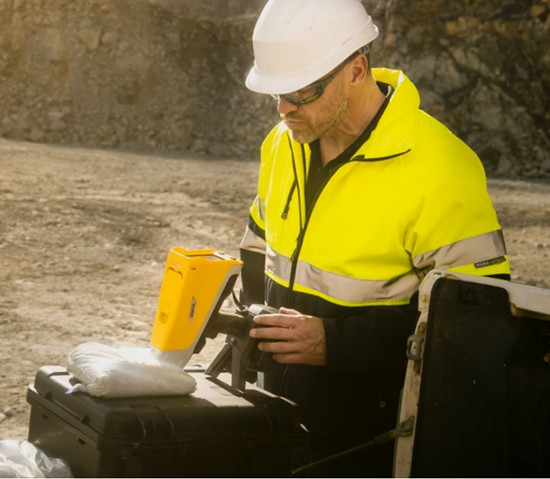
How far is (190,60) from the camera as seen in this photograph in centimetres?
1930

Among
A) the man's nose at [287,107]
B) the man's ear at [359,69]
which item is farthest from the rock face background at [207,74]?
the man's nose at [287,107]

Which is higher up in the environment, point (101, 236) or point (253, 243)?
point (253, 243)

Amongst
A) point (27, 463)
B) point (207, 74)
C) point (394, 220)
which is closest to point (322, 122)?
point (394, 220)

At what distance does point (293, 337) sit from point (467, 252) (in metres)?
0.54

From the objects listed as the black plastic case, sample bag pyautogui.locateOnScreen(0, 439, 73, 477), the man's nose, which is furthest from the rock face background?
sample bag pyautogui.locateOnScreen(0, 439, 73, 477)

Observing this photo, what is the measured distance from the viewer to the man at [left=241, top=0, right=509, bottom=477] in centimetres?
306

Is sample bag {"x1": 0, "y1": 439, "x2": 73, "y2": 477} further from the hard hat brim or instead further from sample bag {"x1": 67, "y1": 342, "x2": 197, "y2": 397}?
the hard hat brim

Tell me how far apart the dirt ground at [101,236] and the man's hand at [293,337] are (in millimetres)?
2346

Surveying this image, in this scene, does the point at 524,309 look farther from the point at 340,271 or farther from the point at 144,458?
the point at 144,458

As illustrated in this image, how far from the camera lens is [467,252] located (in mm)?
3031

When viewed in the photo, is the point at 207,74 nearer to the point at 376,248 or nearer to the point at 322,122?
the point at 322,122

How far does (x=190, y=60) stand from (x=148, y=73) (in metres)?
→ 0.86

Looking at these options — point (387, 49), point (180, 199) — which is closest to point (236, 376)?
point (180, 199)

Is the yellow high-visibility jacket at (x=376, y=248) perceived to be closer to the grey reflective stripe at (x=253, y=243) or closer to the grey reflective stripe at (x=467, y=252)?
the grey reflective stripe at (x=467, y=252)
